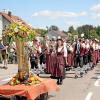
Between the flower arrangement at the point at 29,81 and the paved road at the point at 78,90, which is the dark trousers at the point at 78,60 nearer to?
the paved road at the point at 78,90

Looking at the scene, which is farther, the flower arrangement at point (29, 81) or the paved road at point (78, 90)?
the paved road at point (78, 90)

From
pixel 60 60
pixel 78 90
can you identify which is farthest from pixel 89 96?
pixel 60 60

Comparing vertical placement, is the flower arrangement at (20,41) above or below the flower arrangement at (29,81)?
above

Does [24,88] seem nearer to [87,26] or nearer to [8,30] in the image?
[8,30]

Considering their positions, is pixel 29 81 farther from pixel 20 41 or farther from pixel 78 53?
pixel 78 53

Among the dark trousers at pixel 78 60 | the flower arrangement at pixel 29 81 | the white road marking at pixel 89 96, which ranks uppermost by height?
the dark trousers at pixel 78 60

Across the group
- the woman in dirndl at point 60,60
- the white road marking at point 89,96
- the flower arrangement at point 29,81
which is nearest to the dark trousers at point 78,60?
the woman in dirndl at point 60,60

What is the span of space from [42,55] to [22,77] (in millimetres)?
8926

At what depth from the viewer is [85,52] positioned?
822 inches

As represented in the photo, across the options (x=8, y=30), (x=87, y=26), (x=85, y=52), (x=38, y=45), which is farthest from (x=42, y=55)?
(x=87, y=26)

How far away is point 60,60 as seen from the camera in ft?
49.8

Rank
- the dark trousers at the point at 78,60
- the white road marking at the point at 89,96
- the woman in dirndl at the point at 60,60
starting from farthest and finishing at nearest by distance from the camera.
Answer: the dark trousers at the point at 78,60 → the woman in dirndl at the point at 60,60 → the white road marking at the point at 89,96

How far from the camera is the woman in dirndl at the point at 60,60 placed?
14.9 m

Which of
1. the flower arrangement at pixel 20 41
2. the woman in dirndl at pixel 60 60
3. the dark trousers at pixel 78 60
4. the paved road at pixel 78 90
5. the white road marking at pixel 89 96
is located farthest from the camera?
the dark trousers at pixel 78 60
